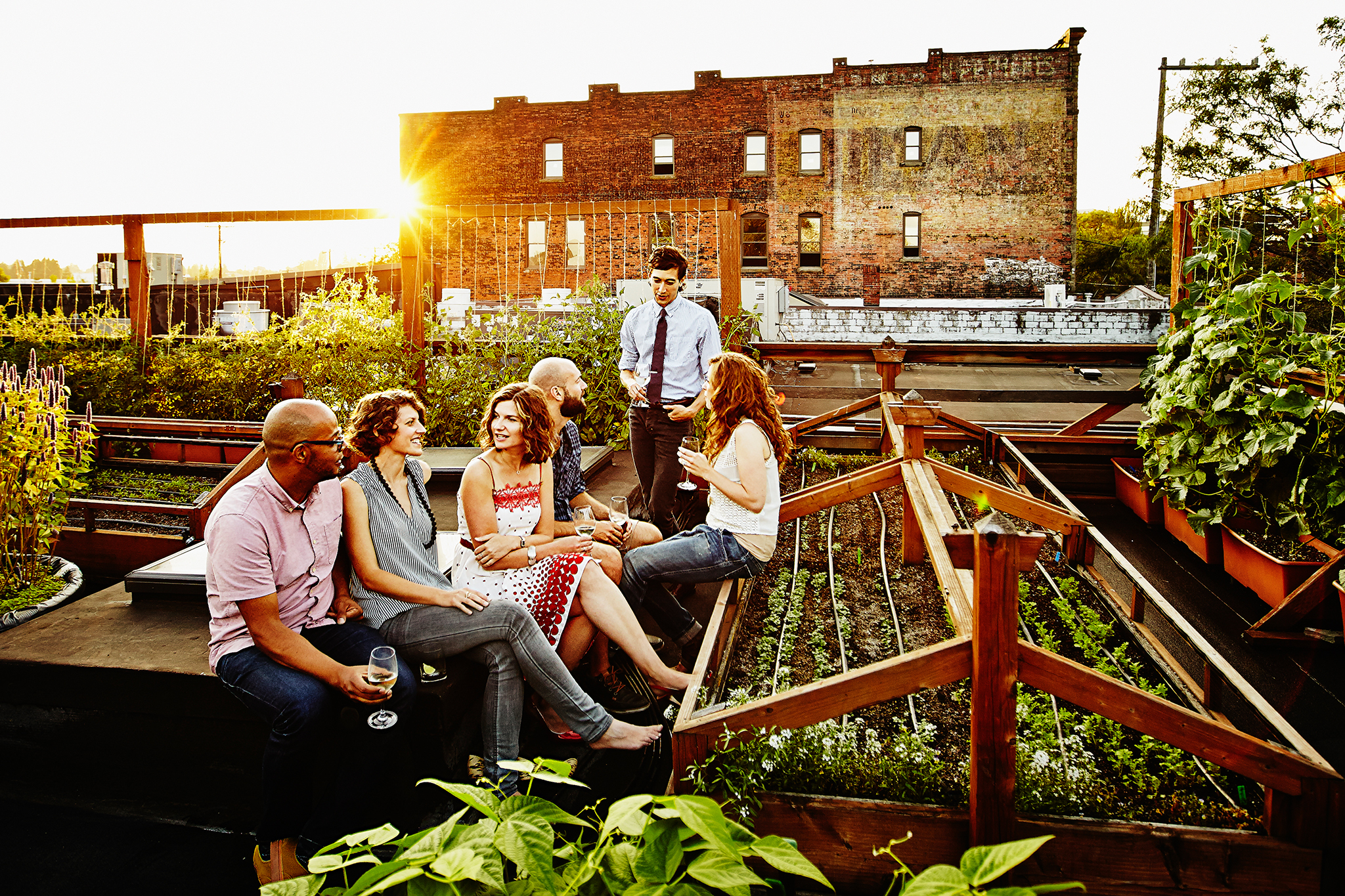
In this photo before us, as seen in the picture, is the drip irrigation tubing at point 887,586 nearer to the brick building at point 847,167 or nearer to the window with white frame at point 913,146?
the brick building at point 847,167

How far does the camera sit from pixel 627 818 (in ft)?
4.19

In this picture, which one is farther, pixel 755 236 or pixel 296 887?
pixel 755 236

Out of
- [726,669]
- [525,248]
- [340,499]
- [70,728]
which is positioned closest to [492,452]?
[340,499]

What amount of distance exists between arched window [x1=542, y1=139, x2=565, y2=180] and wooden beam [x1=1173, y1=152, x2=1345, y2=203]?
24150 millimetres

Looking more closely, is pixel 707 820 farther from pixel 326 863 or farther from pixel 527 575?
pixel 527 575

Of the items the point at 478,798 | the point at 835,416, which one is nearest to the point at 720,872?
the point at 478,798

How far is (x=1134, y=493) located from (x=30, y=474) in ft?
24.2

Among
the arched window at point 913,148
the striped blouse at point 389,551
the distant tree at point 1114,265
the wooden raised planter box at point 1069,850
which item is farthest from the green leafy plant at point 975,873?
the distant tree at point 1114,265

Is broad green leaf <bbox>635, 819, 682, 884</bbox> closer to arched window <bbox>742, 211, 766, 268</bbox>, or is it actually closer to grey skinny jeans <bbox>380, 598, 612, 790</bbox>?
grey skinny jeans <bbox>380, 598, 612, 790</bbox>

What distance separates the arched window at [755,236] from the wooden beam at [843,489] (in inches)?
940

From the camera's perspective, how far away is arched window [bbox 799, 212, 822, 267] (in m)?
27.4

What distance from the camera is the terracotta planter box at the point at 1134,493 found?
6.69 metres

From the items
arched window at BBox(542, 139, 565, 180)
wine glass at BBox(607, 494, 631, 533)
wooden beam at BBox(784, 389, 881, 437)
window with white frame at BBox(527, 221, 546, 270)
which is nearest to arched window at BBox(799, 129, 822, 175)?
arched window at BBox(542, 139, 565, 180)

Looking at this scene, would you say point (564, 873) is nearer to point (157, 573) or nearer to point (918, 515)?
point (918, 515)
